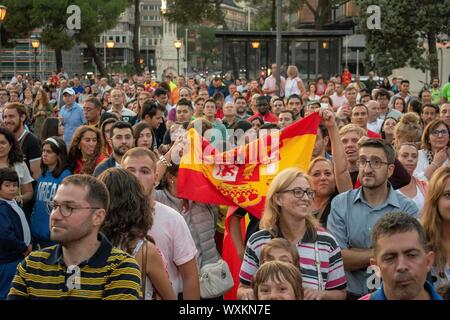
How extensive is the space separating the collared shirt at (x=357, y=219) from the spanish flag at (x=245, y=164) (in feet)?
5.04

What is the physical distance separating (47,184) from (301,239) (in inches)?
162

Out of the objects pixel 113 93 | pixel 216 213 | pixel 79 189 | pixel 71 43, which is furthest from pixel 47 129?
pixel 71 43

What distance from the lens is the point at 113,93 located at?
612 inches

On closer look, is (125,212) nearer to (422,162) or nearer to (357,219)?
(357,219)

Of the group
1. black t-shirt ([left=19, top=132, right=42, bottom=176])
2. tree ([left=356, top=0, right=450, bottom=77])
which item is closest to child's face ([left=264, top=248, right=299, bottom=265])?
black t-shirt ([left=19, top=132, right=42, bottom=176])

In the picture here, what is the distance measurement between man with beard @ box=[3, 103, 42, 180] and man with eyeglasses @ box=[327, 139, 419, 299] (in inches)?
181

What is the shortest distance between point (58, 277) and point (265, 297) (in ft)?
3.57

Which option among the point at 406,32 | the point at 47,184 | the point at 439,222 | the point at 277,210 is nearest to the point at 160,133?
the point at 47,184

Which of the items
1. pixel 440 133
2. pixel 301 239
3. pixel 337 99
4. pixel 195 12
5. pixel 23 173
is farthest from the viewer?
pixel 195 12

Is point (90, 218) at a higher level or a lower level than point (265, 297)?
higher

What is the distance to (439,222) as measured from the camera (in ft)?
19.6

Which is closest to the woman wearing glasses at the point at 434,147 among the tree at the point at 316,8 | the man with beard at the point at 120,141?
the man with beard at the point at 120,141

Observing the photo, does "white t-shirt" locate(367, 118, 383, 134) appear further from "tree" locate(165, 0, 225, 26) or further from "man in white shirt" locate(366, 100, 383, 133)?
"tree" locate(165, 0, 225, 26)
